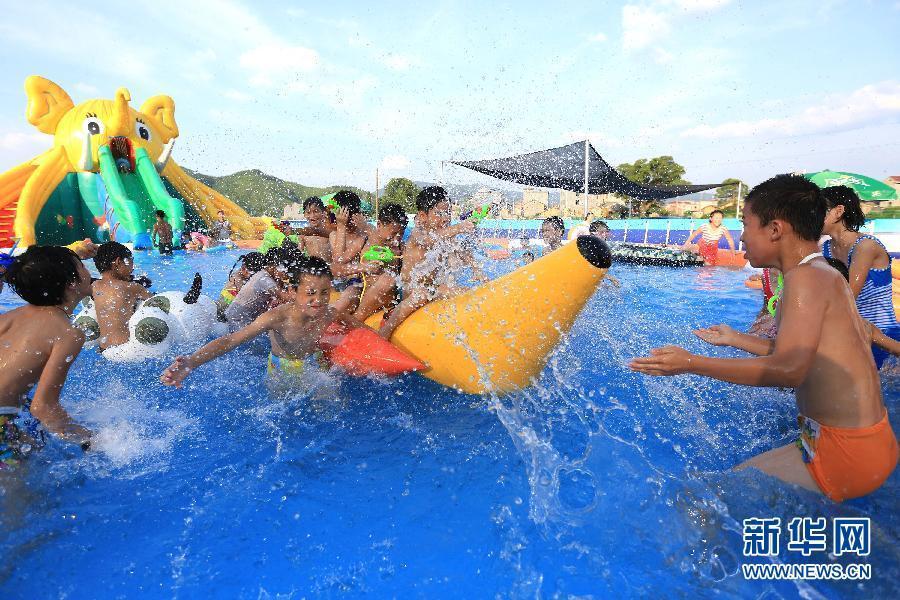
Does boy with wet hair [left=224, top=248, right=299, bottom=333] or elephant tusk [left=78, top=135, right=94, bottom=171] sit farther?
elephant tusk [left=78, top=135, right=94, bottom=171]

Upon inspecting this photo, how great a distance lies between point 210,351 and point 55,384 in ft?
2.53

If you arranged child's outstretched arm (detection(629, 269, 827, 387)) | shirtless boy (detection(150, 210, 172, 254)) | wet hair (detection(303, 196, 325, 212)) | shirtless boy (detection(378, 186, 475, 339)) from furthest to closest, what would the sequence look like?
shirtless boy (detection(150, 210, 172, 254)) → wet hair (detection(303, 196, 325, 212)) → shirtless boy (detection(378, 186, 475, 339)) → child's outstretched arm (detection(629, 269, 827, 387))

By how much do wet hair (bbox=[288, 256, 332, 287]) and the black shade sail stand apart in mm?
13167

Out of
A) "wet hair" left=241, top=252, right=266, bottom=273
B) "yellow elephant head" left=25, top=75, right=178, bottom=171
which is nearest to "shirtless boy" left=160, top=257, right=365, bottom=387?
"wet hair" left=241, top=252, right=266, bottom=273

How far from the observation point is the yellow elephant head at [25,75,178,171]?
15.9 m

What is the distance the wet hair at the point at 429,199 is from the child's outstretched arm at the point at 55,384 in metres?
2.46

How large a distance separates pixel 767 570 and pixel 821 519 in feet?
1.14

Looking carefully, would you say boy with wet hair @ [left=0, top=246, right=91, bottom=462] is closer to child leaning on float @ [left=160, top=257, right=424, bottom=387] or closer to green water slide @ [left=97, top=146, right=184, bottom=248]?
child leaning on float @ [left=160, top=257, right=424, bottom=387]

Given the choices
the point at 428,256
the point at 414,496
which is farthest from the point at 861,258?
the point at 414,496

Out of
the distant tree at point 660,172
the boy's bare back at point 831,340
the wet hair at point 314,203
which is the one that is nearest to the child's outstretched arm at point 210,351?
the wet hair at point 314,203

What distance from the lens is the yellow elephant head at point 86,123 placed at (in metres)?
15.9

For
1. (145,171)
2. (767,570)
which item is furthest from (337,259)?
(145,171)

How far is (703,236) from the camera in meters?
11.9

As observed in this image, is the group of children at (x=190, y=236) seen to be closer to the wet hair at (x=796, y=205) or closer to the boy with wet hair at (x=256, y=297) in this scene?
the boy with wet hair at (x=256, y=297)
